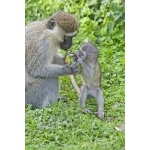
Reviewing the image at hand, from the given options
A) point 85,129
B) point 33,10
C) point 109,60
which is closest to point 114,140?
point 85,129

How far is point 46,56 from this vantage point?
20.7 feet

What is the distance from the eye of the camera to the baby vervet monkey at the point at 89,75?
6207 mm

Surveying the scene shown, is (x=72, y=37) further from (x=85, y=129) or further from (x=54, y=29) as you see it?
(x=85, y=129)

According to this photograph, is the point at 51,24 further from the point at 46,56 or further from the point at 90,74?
the point at 90,74

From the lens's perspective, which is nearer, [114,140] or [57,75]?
[114,140]

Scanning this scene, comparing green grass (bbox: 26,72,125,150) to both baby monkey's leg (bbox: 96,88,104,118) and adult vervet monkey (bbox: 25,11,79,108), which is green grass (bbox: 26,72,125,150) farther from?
adult vervet monkey (bbox: 25,11,79,108)

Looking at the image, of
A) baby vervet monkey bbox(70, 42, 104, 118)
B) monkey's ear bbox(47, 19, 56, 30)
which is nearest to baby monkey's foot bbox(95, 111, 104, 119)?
baby vervet monkey bbox(70, 42, 104, 118)

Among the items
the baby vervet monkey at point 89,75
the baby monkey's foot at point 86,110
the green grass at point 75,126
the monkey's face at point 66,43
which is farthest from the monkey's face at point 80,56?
the baby monkey's foot at point 86,110

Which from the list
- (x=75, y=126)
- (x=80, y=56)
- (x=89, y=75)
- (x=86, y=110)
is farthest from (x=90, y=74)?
(x=75, y=126)

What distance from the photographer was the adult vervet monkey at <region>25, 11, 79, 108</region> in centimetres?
628

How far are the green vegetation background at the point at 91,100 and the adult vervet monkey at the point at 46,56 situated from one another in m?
0.07

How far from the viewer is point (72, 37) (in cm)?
629

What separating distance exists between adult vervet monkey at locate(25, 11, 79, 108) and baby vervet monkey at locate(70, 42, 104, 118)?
0.09 metres

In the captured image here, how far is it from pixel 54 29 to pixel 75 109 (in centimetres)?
70
